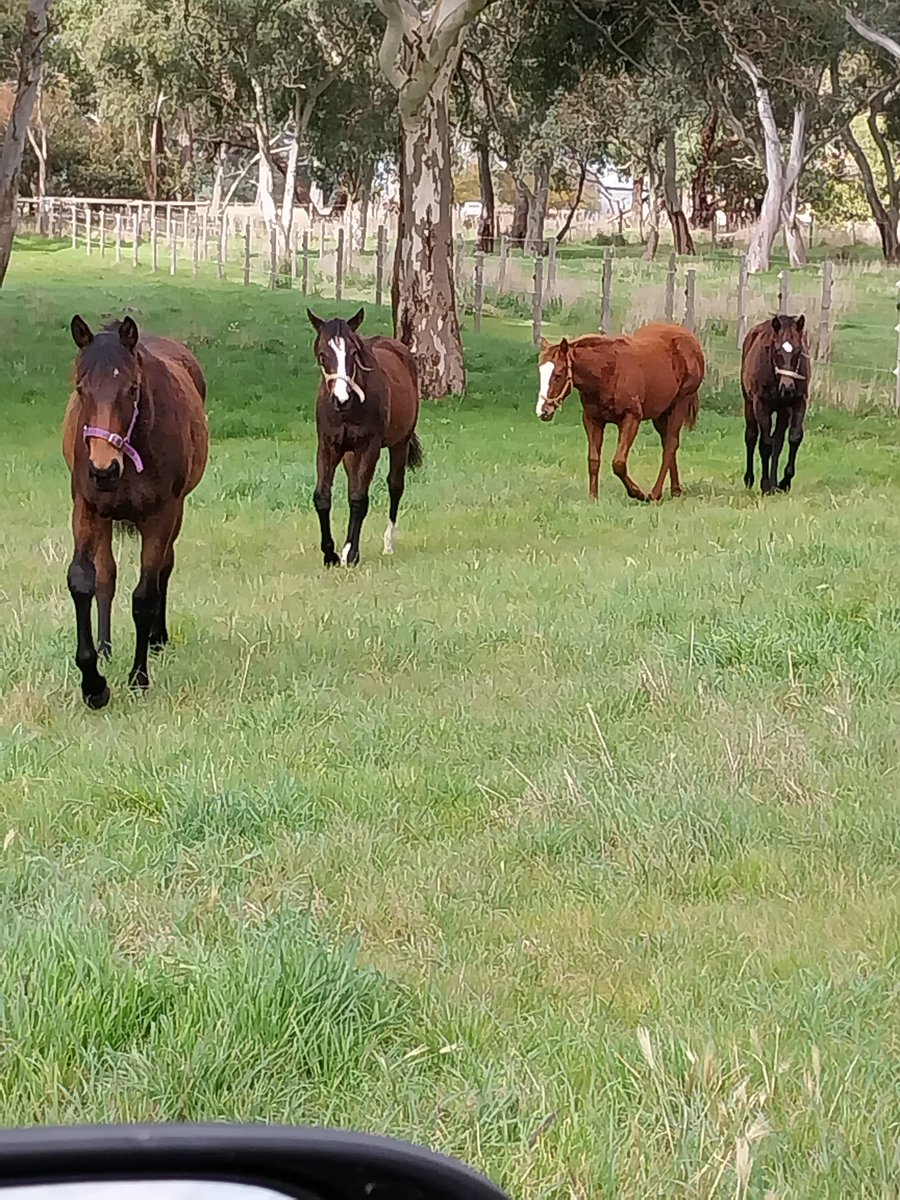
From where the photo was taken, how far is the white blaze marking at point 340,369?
9.53 m

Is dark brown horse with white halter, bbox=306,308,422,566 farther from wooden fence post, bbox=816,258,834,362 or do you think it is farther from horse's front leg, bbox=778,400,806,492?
wooden fence post, bbox=816,258,834,362

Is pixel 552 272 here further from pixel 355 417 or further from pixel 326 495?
pixel 326 495

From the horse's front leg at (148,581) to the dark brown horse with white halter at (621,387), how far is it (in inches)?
222

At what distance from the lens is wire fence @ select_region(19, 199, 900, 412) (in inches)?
862

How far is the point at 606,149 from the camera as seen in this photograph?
5722cm

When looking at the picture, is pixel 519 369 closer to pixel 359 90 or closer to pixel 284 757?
pixel 284 757

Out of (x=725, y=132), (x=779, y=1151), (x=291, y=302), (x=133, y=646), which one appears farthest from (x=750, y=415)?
(x=725, y=132)

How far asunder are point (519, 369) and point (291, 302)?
11.9 metres

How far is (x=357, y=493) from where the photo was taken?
10.2 metres

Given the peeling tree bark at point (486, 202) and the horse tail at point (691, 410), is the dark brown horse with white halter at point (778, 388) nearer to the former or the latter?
the horse tail at point (691, 410)

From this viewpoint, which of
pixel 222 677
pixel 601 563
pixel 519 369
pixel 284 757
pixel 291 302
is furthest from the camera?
pixel 291 302

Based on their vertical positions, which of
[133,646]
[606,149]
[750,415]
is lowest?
[133,646]

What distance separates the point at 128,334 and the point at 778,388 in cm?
815

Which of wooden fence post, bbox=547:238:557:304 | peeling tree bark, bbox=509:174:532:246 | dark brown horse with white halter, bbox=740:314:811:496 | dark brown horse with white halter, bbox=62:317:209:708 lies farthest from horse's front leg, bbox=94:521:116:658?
peeling tree bark, bbox=509:174:532:246
